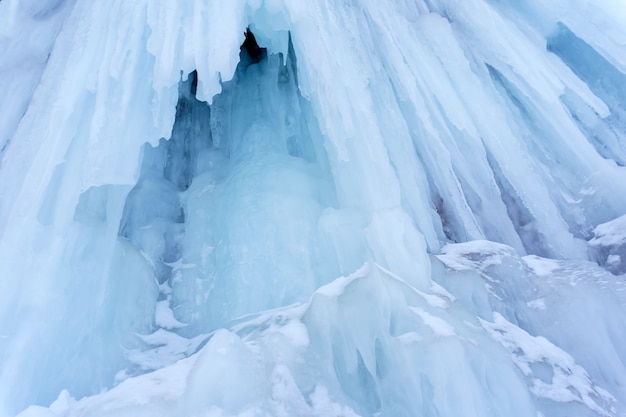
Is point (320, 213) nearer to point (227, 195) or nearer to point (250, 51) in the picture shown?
point (227, 195)

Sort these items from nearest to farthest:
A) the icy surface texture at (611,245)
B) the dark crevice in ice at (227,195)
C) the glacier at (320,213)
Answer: the glacier at (320,213) → the icy surface texture at (611,245) → the dark crevice in ice at (227,195)

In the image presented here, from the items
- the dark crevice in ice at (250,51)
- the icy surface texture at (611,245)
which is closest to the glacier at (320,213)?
the icy surface texture at (611,245)

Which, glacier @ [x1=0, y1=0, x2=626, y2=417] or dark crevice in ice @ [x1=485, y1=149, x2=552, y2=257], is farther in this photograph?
dark crevice in ice @ [x1=485, y1=149, x2=552, y2=257]

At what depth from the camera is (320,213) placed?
16.8 feet

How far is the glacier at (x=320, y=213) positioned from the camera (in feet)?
10.4

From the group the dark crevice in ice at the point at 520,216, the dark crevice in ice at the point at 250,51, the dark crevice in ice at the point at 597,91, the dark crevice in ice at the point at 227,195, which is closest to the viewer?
the dark crevice in ice at the point at 227,195

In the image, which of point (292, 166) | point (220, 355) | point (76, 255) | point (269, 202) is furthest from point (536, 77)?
point (76, 255)

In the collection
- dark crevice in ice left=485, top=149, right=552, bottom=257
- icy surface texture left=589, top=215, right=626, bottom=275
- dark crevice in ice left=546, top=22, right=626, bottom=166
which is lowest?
dark crevice in ice left=485, top=149, right=552, bottom=257

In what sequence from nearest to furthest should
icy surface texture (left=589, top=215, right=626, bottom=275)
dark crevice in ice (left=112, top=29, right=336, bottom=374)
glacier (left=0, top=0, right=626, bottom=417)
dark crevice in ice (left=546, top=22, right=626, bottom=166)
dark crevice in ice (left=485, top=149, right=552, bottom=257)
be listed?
glacier (left=0, top=0, right=626, bottom=417) < icy surface texture (left=589, top=215, right=626, bottom=275) < dark crevice in ice (left=112, top=29, right=336, bottom=374) < dark crevice in ice (left=485, top=149, right=552, bottom=257) < dark crevice in ice (left=546, top=22, right=626, bottom=166)

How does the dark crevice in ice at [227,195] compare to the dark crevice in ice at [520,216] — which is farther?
the dark crevice in ice at [520,216]

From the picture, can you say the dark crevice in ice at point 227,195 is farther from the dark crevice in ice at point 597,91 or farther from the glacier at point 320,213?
the dark crevice in ice at point 597,91

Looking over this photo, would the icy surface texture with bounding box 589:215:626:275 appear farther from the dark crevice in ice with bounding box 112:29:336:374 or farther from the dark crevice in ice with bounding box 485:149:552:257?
the dark crevice in ice with bounding box 112:29:336:374

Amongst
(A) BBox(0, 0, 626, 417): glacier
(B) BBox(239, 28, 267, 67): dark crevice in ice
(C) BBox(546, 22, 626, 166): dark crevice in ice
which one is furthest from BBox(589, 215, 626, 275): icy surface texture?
(B) BBox(239, 28, 267, 67): dark crevice in ice

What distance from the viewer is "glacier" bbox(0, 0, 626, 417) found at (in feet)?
10.4
